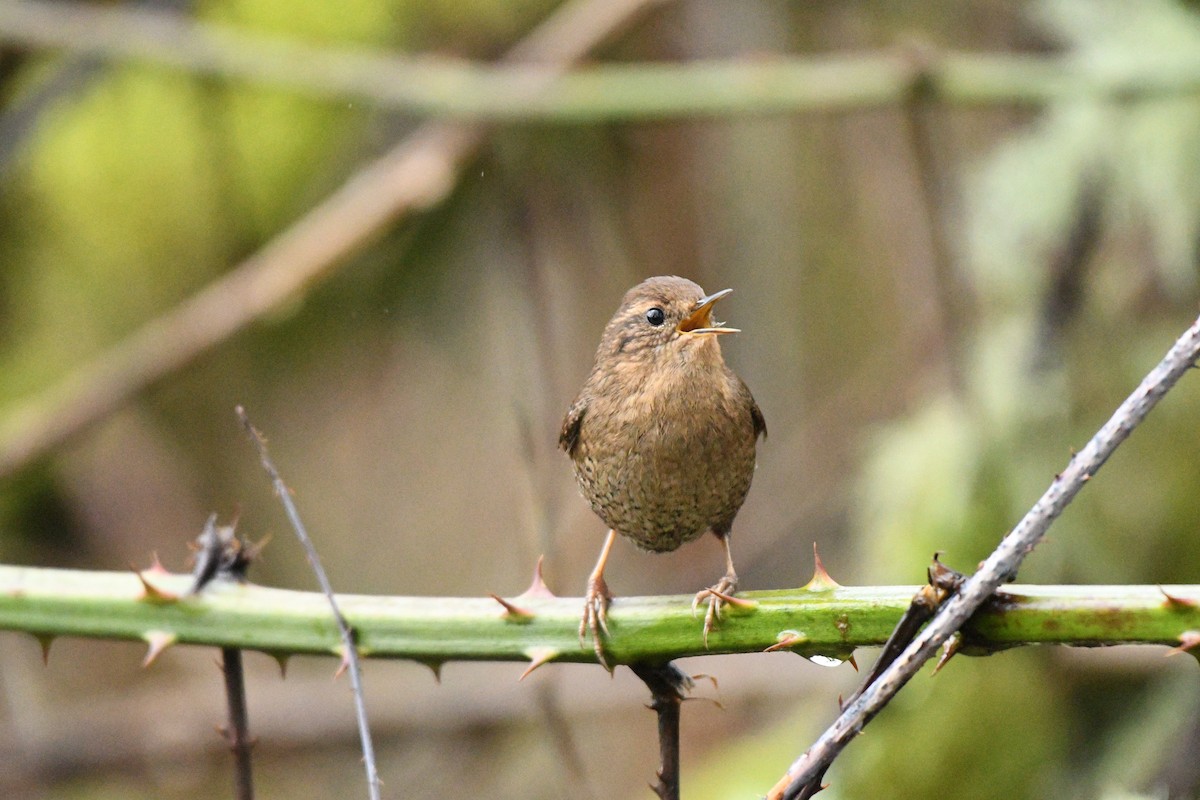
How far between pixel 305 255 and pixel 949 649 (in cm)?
349

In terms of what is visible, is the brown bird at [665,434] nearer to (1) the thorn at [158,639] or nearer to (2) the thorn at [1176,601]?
(1) the thorn at [158,639]

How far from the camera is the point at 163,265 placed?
6.00 metres

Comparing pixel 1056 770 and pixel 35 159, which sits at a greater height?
pixel 35 159

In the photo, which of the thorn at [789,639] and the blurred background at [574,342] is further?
the blurred background at [574,342]

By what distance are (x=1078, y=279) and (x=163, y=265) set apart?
4.17m

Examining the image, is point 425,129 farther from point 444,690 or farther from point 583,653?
point 583,653

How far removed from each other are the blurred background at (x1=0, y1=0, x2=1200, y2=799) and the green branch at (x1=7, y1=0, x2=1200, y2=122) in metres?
0.02

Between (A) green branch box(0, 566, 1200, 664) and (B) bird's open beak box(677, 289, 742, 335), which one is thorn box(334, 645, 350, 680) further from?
Result: (B) bird's open beak box(677, 289, 742, 335)

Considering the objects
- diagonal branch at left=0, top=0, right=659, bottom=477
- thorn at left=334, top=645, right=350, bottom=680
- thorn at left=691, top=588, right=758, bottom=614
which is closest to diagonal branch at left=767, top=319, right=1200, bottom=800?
thorn at left=691, top=588, right=758, bottom=614

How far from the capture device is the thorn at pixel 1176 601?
1454 mm

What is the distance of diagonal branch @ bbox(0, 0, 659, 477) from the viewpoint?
14.5 feet

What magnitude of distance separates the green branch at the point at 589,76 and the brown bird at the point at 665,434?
1483mm

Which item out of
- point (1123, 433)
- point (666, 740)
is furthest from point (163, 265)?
point (1123, 433)

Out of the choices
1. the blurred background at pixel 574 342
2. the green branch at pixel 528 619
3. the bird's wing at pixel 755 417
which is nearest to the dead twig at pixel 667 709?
the green branch at pixel 528 619
